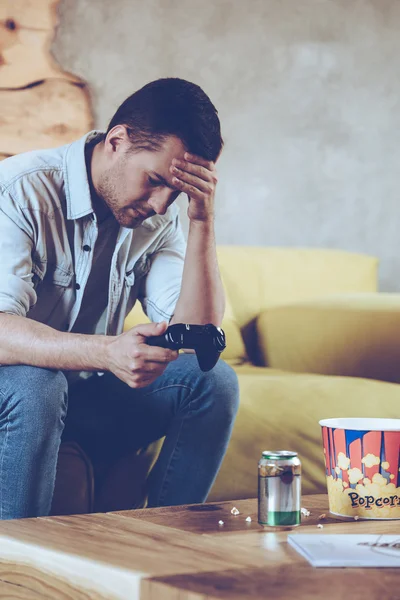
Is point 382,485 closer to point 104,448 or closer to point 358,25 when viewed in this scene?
point 104,448

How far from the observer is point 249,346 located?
2.17 m

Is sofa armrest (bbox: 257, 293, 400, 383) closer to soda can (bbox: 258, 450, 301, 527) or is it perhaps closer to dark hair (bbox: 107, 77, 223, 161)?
dark hair (bbox: 107, 77, 223, 161)

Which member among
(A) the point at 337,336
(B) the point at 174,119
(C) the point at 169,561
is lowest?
(C) the point at 169,561

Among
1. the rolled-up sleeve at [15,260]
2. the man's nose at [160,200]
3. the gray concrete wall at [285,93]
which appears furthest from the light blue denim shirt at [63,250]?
the gray concrete wall at [285,93]

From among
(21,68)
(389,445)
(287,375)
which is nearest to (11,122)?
(21,68)

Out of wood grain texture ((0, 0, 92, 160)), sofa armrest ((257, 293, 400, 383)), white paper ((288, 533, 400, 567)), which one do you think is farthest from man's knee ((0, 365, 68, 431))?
wood grain texture ((0, 0, 92, 160))

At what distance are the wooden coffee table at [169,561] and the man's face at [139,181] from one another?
0.67 m

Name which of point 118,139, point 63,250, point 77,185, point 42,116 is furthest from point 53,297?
point 42,116

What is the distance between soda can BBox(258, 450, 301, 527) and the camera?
34.3 inches

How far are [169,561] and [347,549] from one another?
16cm

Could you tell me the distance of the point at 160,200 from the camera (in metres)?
1.45

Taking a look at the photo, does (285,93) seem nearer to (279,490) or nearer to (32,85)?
(32,85)

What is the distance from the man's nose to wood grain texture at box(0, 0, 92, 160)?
2.98 ft

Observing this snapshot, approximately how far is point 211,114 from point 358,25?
1489 millimetres
